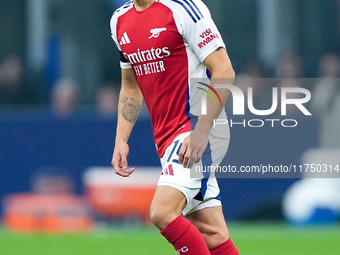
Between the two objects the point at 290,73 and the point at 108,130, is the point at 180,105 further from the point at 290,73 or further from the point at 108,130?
the point at 290,73

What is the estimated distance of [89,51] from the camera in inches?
492

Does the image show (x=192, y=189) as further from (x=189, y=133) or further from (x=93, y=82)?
(x=93, y=82)

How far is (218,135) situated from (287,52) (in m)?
7.42

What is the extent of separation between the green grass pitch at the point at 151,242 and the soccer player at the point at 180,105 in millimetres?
3566

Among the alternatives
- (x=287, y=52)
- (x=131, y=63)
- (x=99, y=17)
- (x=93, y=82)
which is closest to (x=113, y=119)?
(x=93, y=82)

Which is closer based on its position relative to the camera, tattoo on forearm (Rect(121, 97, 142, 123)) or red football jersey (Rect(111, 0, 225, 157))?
red football jersey (Rect(111, 0, 225, 157))

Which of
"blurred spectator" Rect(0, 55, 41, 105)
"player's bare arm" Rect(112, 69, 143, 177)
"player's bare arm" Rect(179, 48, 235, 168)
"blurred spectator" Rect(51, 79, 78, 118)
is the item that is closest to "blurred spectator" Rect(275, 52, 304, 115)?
"blurred spectator" Rect(51, 79, 78, 118)

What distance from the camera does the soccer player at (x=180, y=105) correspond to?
4793mm

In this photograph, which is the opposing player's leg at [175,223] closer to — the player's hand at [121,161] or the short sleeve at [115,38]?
the player's hand at [121,161]

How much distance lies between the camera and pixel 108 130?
11891 mm

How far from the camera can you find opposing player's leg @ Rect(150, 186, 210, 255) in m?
4.75

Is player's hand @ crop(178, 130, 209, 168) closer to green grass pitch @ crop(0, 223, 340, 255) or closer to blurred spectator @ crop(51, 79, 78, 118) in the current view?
green grass pitch @ crop(0, 223, 340, 255)

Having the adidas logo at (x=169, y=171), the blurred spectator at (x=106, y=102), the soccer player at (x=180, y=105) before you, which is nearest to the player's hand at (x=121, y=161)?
the soccer player at (x=180, y=105)

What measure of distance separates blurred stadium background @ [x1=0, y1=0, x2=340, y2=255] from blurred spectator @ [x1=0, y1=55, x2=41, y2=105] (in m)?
0.01
